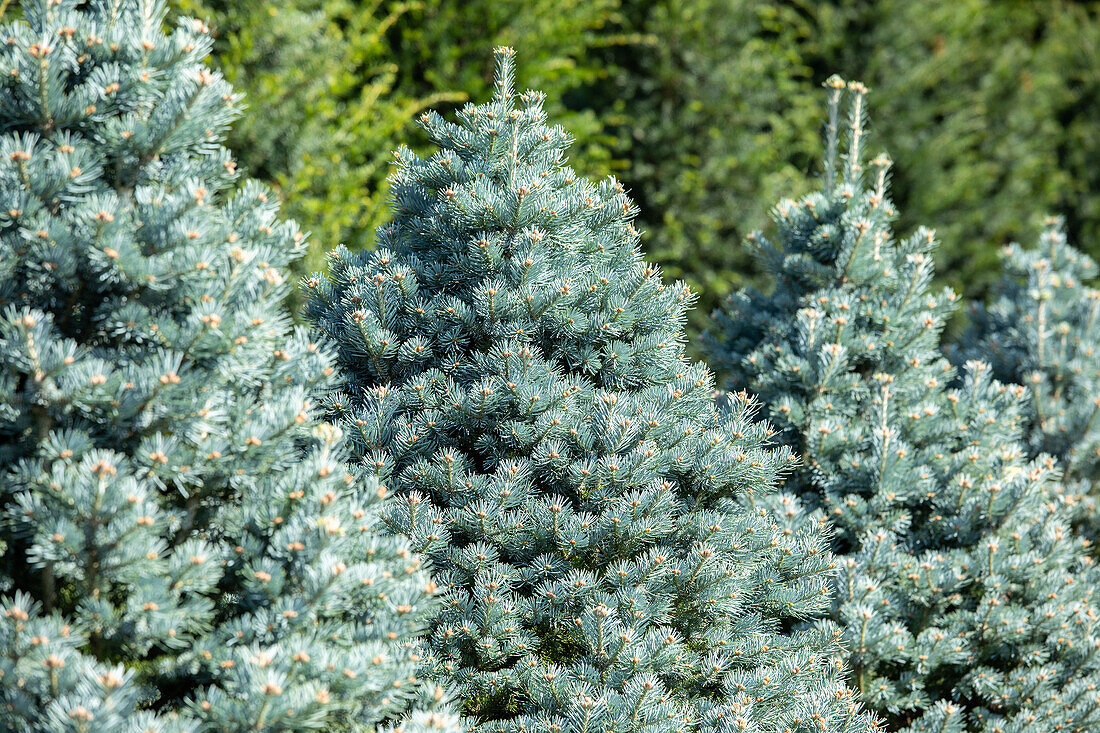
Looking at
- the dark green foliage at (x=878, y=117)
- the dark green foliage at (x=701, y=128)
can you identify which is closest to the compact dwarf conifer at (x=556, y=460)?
the dark green foliage at (x=878, y=117)

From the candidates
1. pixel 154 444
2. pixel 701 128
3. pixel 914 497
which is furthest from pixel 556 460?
pixel 701 128

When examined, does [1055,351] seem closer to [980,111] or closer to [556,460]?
[556,460]

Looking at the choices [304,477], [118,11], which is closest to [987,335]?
[304,477]

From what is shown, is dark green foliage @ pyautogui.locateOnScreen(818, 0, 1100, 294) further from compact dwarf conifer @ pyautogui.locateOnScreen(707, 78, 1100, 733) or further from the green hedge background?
compact dwarf conifer @ pyautogui.locateOnScreen(707, 78, 1100, 733)

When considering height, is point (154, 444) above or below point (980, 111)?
below

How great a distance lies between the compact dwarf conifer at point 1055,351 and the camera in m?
4.17

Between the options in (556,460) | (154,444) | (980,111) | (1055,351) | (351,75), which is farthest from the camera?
(980,111)

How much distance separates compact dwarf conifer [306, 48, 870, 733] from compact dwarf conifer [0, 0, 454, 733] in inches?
14.1

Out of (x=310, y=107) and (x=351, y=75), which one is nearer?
(x=310, y=107)

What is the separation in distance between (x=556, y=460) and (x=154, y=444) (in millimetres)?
1031

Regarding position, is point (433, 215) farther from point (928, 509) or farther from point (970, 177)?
point (970, 177)

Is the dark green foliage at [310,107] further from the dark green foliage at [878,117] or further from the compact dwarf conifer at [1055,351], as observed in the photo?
the compact dwarf conifer at [1055,351]

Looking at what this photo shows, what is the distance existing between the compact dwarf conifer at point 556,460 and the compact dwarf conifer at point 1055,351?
2.27 meters

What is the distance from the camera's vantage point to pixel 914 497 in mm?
3168
